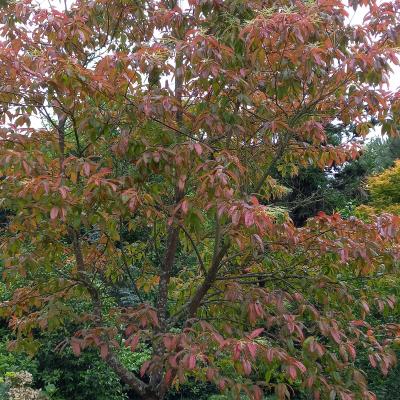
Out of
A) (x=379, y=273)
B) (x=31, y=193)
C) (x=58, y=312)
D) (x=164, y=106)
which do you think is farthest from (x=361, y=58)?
(x=58, y=312)

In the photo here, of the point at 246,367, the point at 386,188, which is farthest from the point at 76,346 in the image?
the point at 386,188

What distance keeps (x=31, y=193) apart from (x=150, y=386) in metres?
1.49

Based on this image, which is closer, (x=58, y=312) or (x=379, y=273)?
(x=58, y=312)

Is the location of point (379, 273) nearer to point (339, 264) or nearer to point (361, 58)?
point (339, 264)

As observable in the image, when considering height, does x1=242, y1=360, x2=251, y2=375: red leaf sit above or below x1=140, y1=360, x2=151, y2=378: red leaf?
above

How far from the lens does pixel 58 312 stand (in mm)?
3609

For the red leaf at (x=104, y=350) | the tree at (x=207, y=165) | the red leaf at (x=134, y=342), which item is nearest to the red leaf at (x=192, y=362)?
the tree at (x=207, y=165)

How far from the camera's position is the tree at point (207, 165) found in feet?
10.1


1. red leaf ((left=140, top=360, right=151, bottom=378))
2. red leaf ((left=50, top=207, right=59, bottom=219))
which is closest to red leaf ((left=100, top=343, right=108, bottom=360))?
red leaf ((left=140, top=360, right=151, bottom=378))

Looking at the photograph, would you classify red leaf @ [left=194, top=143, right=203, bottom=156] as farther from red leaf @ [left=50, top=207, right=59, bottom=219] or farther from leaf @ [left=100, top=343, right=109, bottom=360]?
leaf @ [left=100, top=343, right=109, bottom=360]

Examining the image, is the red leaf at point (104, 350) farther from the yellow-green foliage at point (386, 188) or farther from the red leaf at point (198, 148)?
the yellow-green foliage at point (386, 188)

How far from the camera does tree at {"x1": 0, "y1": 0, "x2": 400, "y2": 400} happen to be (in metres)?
3.09

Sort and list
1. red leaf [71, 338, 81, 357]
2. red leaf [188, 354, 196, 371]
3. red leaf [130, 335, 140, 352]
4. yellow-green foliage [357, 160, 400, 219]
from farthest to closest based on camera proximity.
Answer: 1. yellow-green foliage [357, 160, 400, 219]
2. red leaf [71, 338, 81, 357]
3. red leaf [130, 335, 140, 352]
4. red leaf [188, 354, 196, 371]

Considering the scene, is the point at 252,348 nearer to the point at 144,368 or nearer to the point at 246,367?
the point at 246,367
